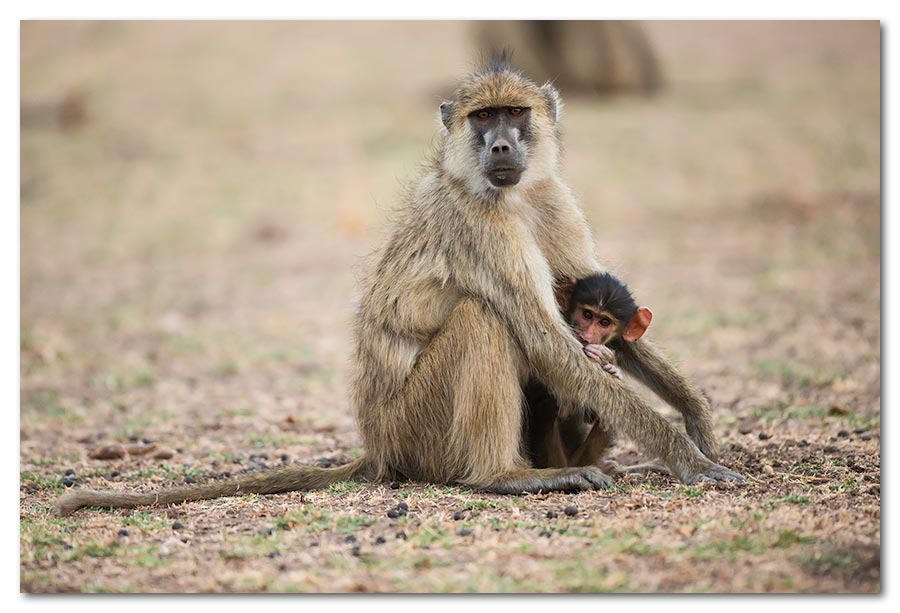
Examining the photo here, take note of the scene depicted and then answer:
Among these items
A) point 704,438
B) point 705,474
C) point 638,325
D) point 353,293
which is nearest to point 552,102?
point 638,325

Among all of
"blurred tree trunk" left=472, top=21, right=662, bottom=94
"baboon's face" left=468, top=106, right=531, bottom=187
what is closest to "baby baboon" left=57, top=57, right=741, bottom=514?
"baboon's face" left=468, top=106, right=531, bottom=187

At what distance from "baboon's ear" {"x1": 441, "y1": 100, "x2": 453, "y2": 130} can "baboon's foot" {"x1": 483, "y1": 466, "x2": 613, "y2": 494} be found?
5.86 feet

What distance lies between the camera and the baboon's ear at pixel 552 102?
5.42 m

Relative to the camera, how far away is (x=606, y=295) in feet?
17.1

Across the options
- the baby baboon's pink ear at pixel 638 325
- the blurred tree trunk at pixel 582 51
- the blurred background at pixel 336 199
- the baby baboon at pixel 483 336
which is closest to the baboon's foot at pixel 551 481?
the baby baboon at pixel 483 336

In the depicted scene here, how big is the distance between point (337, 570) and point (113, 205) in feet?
37.1

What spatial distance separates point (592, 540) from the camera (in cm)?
426

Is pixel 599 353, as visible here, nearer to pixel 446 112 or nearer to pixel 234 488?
pixel 446 112

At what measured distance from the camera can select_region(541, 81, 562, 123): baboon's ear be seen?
5.42m

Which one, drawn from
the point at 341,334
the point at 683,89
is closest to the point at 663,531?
the point at 341,334

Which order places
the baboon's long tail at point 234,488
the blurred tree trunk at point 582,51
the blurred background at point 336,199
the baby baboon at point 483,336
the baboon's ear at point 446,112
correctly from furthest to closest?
the blurred tree trunk at point 582,51
the blurred background at point 336,199
the baboon's ear at point 446,112
the baboon's long tail at point 234,488
the baby baboon at point 483,336

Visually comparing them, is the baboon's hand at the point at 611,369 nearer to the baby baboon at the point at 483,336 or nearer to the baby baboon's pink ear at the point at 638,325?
the baby baboon at the point at 483,336

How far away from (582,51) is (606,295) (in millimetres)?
12386

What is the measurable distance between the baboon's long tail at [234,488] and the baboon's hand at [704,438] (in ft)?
5.54
